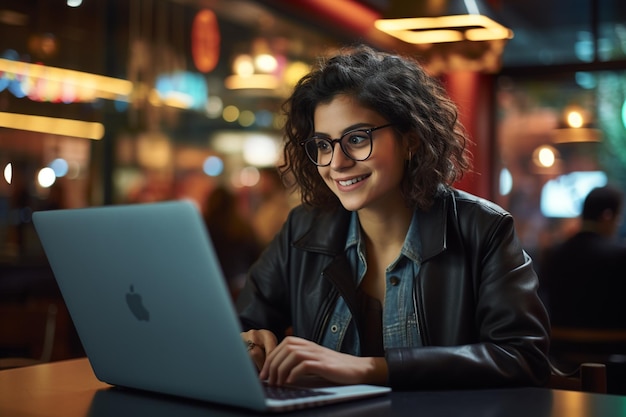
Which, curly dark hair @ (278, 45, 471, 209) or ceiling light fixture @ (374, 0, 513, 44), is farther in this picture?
ceiling light fixture @ (374, 0, 513, 44)

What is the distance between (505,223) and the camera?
6.30 ft

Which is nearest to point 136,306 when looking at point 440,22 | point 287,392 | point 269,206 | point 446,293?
point 287,392

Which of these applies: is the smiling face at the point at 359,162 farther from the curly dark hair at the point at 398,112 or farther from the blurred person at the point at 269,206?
the blurred person at the point at 269,206

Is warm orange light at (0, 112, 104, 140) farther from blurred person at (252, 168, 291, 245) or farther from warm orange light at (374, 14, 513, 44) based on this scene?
blurred person at (252, 168, 291, 245)

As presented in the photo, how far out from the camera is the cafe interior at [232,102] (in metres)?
4.30

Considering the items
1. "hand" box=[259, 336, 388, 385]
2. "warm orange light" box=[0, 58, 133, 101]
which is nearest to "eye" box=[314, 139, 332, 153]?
"hand" box=[259, 336, 388, 385]

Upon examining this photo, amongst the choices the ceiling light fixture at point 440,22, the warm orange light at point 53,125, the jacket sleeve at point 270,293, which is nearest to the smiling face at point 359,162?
the jacket sleeve at point 270,293

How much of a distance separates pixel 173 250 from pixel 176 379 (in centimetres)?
27

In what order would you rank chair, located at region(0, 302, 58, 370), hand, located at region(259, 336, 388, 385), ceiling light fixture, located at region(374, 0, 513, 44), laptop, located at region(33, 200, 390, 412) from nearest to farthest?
laptop, located at region(33, 200, 390, 412)
hand, located at region(259, 336, 388, 385)
chair, located at region(0, 302, 58, 370)
ceiling light fixture, located at region(374, 0, 513, 44)

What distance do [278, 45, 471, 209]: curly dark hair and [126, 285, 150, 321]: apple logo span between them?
32.2 inches

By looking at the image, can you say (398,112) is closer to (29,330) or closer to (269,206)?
(29,330)

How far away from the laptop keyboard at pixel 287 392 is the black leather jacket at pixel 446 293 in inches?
7.6

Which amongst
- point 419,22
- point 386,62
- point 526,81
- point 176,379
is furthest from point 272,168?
point 176,379

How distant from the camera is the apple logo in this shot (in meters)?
1.35
